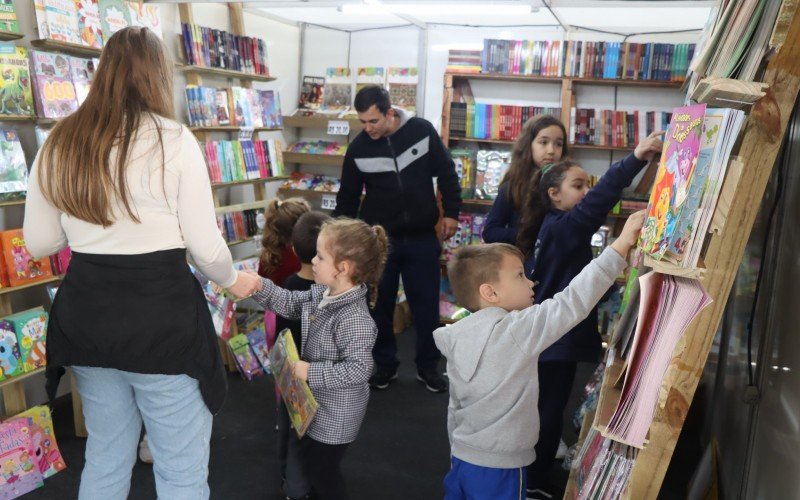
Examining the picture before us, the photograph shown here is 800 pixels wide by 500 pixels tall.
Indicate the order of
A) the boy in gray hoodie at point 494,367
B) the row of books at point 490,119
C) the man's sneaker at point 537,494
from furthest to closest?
the row of books at point 490,119 → the man's sneaker at point 537,494 → the boy in gray hoodie at point 494,367

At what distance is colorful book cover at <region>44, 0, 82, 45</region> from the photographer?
2.68 meters

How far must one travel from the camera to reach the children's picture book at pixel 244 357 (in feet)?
11.8

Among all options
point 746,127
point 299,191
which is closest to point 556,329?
point 746,127

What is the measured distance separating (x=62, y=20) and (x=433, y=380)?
7.92ft

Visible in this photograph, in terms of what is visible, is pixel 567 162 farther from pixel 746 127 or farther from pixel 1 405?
pixel 1 405

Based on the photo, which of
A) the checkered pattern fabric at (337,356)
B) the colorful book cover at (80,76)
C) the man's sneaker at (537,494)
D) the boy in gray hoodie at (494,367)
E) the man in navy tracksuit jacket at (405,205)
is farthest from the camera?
the man in navy tracksuit jacket at (405,205)

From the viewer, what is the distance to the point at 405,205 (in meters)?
3.33

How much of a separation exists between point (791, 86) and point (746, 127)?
0.09m

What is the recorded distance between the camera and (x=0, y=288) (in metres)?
2.52

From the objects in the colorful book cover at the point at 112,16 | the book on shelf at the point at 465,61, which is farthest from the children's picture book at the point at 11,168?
the book on shelf at the point at 465,61

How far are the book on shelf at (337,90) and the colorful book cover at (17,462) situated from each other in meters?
3.29

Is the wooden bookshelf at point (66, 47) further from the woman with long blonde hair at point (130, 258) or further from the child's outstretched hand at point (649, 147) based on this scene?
the child's outstretched hand at point (649, 147)

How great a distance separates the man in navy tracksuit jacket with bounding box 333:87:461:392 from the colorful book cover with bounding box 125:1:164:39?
1075mm

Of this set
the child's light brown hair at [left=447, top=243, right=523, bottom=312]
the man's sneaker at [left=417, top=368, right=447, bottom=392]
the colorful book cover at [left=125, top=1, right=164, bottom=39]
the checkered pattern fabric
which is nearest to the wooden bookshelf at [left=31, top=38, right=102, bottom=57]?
the colorful book cover at [left=125, top=1, right=164, bottom=39]
